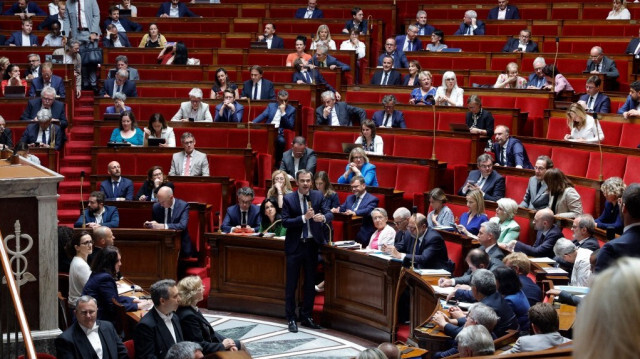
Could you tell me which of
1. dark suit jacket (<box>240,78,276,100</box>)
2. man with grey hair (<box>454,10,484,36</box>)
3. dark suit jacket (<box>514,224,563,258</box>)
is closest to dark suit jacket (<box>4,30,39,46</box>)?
dark suit jacket (<box>240,78,276,100</box>)

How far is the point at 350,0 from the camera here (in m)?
11.1

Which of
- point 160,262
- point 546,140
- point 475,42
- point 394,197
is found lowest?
point 160,262

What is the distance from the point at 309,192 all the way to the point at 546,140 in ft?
6.53

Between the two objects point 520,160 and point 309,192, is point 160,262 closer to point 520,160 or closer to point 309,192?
point 309,192

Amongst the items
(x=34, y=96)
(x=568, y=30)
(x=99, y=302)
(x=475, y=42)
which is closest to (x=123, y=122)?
(x=34, y=96)

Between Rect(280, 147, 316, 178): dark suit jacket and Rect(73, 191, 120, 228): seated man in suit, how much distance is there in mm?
1363

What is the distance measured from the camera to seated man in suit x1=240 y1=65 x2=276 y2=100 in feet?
28.5

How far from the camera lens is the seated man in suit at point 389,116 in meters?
8.00

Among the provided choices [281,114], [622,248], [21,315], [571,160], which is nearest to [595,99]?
[571,160]

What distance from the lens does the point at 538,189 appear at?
20.7ft

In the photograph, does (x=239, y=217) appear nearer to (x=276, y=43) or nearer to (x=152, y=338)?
(x=152, y=338)

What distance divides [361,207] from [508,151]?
1258 millimetres

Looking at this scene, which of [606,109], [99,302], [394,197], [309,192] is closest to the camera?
[99,302]

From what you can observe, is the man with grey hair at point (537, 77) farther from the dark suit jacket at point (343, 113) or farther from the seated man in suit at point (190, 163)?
the seated man in suit at point (190, 163)
